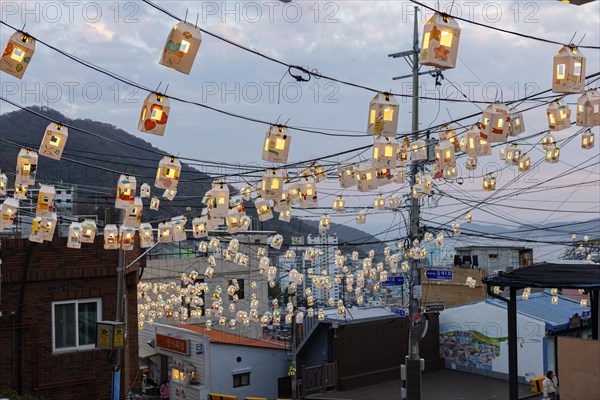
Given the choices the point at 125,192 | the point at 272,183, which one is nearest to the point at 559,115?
the point at 272,183

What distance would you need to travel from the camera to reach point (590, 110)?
10227mm

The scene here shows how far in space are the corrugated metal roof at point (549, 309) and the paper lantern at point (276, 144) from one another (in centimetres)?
1671

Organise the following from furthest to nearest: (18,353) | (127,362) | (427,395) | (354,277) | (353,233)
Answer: (353,233) → (354,277) → (427,395) → (127,362) → (18,353)

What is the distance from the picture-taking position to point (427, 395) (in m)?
21.8

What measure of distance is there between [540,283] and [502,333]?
1579cm

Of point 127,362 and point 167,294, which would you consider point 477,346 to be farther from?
point 167,294

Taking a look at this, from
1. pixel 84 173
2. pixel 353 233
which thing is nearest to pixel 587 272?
pixel 84 173

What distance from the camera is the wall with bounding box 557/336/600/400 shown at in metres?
6.36

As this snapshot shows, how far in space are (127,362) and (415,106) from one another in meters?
12.2

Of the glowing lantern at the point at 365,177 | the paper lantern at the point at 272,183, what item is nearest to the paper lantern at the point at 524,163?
the glowing lantern at the point at 365,177

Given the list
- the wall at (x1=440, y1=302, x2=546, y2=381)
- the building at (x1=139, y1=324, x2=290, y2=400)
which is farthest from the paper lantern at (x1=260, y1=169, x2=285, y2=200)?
the wall at (x1=440, y1=302, x2=546, y2=381)

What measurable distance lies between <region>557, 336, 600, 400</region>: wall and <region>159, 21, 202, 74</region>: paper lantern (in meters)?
5.79

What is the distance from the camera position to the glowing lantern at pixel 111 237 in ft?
53.9

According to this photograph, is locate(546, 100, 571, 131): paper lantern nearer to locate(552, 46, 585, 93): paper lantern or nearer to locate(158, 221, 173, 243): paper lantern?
locate(552, 46, 585, 93): paper lantern
